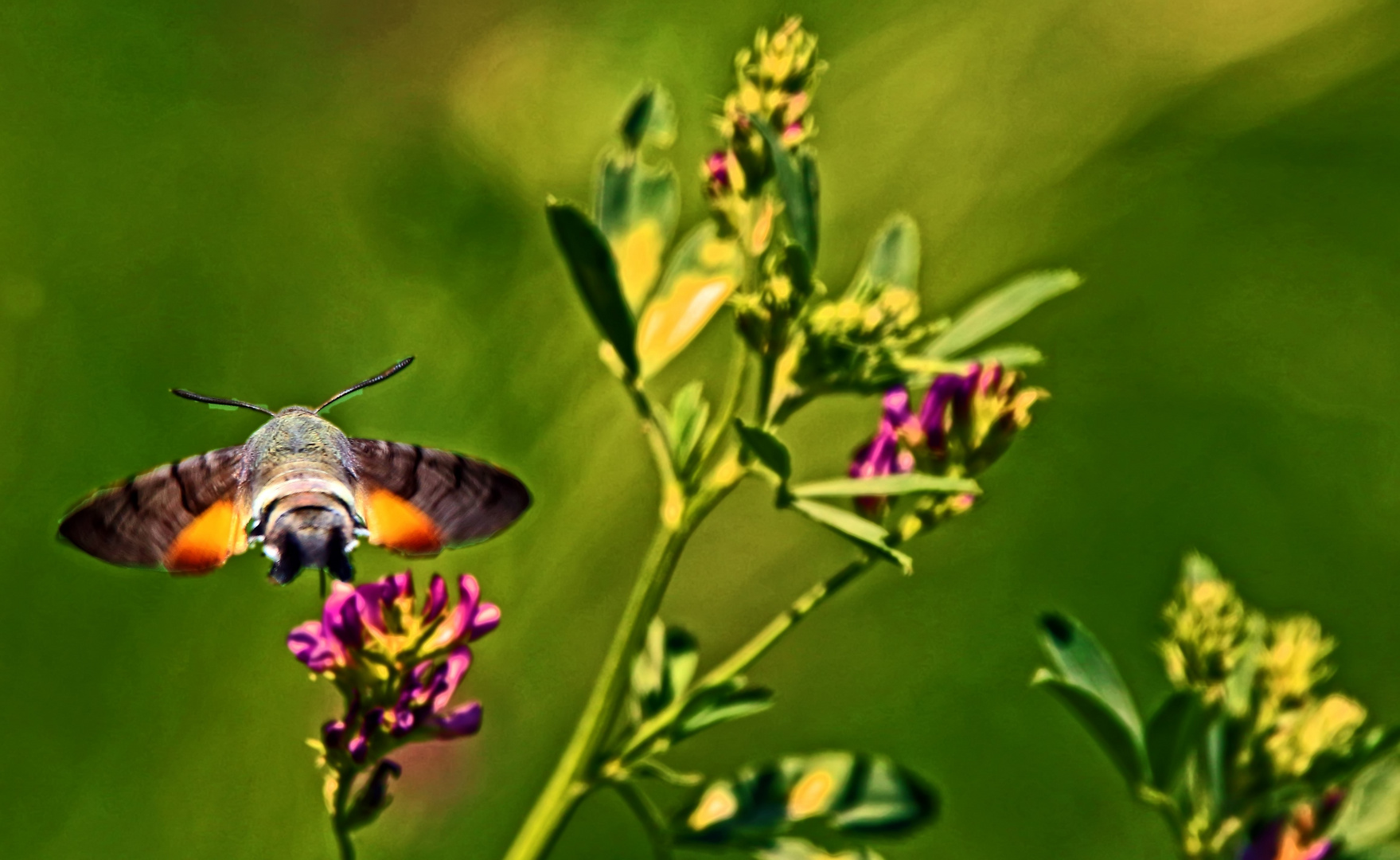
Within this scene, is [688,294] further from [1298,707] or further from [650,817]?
[1298,707]

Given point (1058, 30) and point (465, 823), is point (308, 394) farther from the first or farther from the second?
point (1058, 30)

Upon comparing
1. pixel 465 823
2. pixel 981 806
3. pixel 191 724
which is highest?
pixel 191 724

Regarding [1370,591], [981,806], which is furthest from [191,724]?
[1370,591]

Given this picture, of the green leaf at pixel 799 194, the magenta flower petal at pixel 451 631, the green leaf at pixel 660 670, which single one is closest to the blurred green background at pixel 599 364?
the green leaf at pixel 660 670

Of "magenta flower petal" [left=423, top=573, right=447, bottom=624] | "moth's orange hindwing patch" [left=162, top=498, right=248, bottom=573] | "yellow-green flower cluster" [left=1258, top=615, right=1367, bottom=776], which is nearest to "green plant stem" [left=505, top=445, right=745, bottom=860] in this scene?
"magenta flower petal" [left=423, top=573, right=447, bottom=624]

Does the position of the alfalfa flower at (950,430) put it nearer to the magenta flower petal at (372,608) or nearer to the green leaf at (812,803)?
the green leaf at (812,803)

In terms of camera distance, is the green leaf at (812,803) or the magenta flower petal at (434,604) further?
the green leaf at (812,803)
